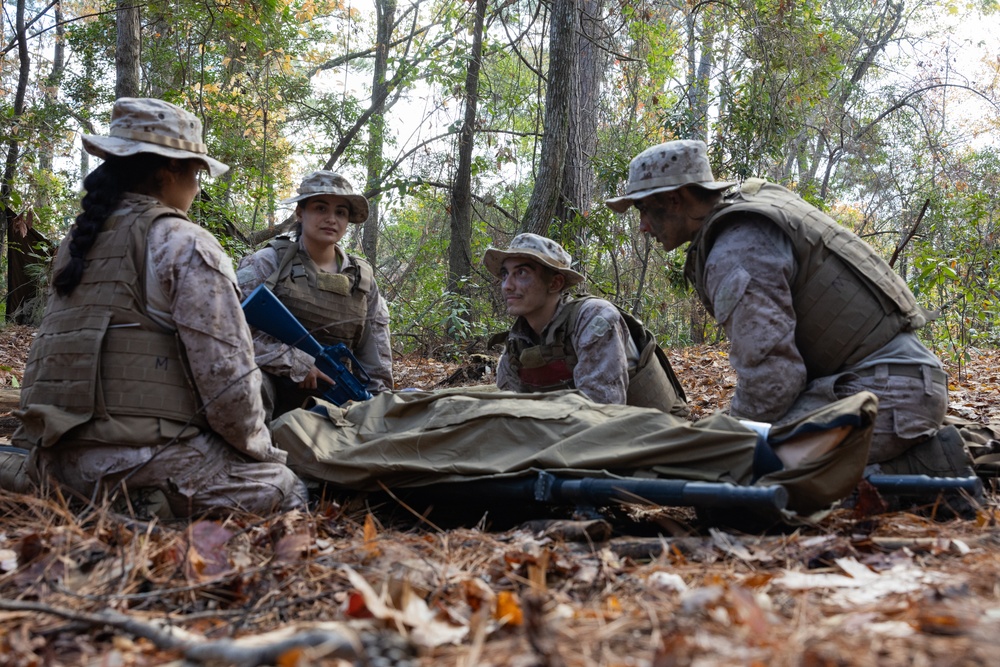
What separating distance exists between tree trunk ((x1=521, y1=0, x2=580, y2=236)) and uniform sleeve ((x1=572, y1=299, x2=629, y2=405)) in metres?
3.48

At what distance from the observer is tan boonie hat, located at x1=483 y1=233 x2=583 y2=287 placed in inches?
188

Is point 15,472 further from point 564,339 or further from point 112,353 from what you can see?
point 564,339

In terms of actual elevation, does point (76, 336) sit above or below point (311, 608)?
above

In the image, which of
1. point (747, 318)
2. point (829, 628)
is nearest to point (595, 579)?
point (829, 628)

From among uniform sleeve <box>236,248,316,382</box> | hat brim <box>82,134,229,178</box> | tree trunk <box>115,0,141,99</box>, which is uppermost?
tree trunk <box>115,0,141,99</box>

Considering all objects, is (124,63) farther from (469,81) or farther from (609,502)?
(609,502)

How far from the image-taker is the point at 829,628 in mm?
1657

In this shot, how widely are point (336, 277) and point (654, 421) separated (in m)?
2.65

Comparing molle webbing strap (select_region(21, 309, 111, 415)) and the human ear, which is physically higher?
the human ear

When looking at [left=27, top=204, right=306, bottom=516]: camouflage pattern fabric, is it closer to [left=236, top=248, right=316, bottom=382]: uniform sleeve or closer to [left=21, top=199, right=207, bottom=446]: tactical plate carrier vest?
[left=21, top=199, right=207, bottom=446]: tactical plate carrier vest

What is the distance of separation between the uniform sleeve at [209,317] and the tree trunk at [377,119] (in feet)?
28.8

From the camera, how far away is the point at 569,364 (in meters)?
4.82

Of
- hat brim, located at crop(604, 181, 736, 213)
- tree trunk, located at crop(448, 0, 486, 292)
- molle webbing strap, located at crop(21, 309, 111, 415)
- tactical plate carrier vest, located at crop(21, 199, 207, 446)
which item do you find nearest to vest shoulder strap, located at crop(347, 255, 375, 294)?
hat brim, located at crop(604, 181, 736, 213)

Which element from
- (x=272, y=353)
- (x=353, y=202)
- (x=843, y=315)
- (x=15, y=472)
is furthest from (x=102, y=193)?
(x=843, y=315)
